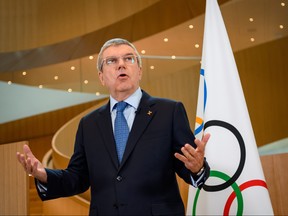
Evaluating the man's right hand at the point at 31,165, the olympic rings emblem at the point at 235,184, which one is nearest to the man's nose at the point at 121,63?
the man's right hand at the point at 31,165

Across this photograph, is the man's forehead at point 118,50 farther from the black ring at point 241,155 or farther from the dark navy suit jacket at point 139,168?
the black ring at point 241,155

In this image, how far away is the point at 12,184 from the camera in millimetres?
2713

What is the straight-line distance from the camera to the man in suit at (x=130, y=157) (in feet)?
5.13

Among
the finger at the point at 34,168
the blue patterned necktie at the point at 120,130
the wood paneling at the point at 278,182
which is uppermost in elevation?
the blue patterned necktie at the point at 120,130

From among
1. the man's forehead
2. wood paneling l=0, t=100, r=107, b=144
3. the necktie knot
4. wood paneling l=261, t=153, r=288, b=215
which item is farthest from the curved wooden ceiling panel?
the necktie knot

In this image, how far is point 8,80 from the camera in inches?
233

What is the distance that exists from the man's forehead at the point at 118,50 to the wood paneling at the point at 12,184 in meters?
1.19

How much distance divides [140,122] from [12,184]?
4.72 feet

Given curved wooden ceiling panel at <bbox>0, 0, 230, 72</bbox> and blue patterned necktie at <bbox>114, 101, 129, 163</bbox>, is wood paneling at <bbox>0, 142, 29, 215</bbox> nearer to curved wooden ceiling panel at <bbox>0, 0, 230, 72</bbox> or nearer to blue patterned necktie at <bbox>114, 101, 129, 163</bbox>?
blue patterned necktie at <bbox>114, 101, 129, 163</bbox>

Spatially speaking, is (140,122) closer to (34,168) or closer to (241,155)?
(34,168)

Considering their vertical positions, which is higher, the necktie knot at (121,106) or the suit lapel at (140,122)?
the necktie knot at (121,106)

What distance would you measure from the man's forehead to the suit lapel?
0.25m

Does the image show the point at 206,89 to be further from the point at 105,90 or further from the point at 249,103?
the point at 105,90

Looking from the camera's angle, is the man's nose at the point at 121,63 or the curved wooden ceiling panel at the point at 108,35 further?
the curved wooden ceiling panel at the point at 108,35
